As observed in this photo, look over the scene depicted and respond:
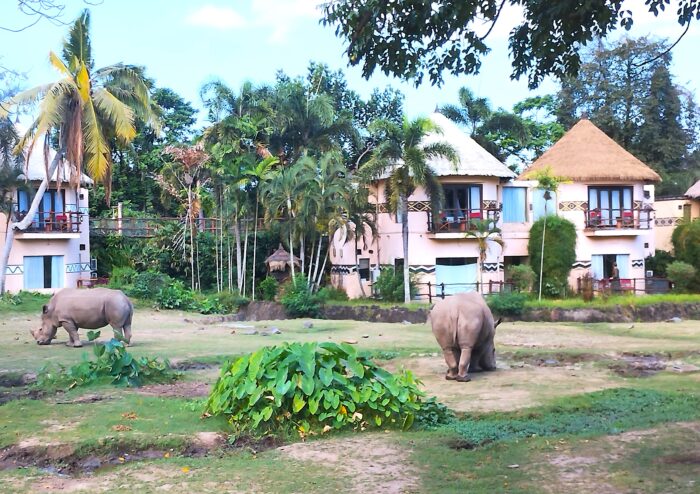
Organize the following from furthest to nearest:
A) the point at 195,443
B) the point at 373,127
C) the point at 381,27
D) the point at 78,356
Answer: the point at 373,127 → the point at 78,356 → the point at 195,443 → the point at 381,27

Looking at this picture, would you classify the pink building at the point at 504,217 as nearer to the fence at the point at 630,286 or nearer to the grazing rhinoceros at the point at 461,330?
the fence at the point at 630,286

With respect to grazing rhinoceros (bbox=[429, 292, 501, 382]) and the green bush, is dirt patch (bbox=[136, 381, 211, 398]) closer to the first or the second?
grazing rhinoceros (bbox=[429, 292, 501, 382])

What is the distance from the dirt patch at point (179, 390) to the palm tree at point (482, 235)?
2146cm

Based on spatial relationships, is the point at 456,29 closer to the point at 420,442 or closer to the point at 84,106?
the point at 420,442

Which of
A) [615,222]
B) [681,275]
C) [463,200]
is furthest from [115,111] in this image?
[681,275]

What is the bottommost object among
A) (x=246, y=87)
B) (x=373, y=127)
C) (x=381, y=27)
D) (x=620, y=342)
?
(x=620, y=342)

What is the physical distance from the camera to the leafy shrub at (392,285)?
3309cm

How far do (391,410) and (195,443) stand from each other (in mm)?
2290

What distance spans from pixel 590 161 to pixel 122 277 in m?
21.8

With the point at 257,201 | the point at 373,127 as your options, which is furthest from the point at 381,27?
the point at 257,201

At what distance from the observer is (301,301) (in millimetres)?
31609

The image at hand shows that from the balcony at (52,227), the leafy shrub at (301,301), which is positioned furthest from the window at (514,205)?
the balcony at (52,227)

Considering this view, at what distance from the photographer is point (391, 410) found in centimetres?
949

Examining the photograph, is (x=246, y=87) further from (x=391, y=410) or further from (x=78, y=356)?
(x=391, y=410)
